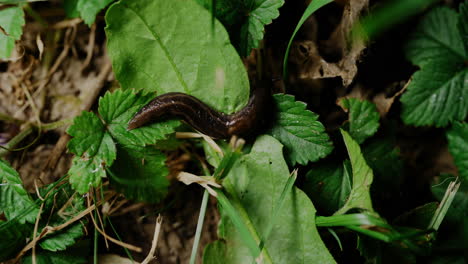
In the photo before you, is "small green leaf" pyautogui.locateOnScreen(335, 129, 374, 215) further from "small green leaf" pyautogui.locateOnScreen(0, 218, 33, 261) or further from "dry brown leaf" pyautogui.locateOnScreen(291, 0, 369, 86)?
"small green leaf" pyautogui.locateOnScreen(0, 218, 33, 261)

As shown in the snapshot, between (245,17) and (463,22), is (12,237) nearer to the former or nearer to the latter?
(245,17)

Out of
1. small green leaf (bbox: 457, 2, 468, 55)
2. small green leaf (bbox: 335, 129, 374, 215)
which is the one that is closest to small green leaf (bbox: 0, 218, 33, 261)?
small green leaf (bbox: 335, 129, 374, 215)

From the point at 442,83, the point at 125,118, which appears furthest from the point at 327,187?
the point at 125,118

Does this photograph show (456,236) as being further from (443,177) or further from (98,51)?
(98,51)

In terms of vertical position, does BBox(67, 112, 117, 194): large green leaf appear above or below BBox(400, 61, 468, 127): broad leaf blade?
below

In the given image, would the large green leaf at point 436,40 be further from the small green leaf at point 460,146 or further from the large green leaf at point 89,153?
the large green leaf at point 89,153

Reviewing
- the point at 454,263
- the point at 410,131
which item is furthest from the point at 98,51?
the point at 454,263
